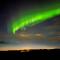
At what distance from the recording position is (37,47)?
7.99 feet

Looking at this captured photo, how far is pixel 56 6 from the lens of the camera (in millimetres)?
2469

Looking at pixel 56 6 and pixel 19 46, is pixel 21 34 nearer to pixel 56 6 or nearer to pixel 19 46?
pixel 19 46

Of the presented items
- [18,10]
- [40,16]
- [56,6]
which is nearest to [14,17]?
[18,10]

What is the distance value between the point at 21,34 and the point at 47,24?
258mm

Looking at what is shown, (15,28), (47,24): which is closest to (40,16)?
(47,24)

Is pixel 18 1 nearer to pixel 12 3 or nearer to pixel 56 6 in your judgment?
pixel 12 3

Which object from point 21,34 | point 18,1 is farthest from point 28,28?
point 18,1

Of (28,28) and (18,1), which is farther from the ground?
(18,1)
